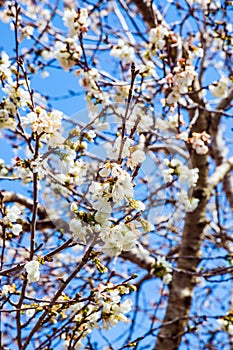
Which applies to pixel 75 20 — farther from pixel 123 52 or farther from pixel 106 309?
pixel 106 309

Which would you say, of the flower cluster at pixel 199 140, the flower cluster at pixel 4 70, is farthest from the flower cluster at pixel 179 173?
the flower cluster at pixel 4 70

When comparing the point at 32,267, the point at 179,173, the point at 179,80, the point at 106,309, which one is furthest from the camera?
the point at 179,80

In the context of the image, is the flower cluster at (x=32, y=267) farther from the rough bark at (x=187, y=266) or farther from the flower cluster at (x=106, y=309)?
the rough bark at (x=187, y=266)

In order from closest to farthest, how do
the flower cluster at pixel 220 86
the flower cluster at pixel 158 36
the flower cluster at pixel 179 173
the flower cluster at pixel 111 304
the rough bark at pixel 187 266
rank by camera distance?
1. the flower cluster at pixel 111 304
2. the flower cluster at pixel 179 173
3. the flower cluster at pixel 158 36
4. the flower cluster at pixel 220 86
5. the rough bark at pixel 187 266

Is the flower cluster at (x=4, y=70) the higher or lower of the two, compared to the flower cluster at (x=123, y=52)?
lower

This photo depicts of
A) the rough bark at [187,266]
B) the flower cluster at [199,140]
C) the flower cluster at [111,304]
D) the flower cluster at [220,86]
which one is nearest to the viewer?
the flower cluster at [111,304]

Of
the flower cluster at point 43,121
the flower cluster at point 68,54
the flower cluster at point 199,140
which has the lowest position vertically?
the flower cluster at point 43,121

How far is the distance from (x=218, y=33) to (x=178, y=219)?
1.31 m

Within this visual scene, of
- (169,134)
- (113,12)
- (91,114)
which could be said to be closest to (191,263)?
(169,134)

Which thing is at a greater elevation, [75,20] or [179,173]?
[75,20]

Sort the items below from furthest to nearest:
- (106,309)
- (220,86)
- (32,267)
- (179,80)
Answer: (220,86), (179,80), (106,309), (32,267)

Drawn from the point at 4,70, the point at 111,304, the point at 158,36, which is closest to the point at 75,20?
the point at 158,36

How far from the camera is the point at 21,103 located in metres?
1.78

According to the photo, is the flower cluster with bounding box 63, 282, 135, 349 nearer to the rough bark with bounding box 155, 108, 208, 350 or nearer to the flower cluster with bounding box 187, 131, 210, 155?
the flower cluster with bounding box 187, 131, 210, 155
